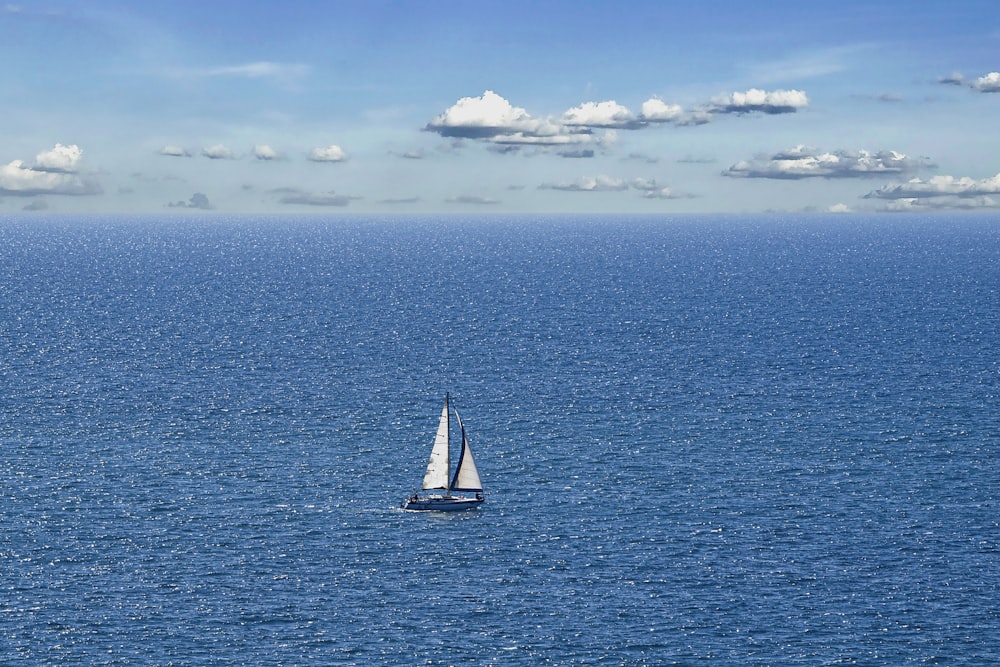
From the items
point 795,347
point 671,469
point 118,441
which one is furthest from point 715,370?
point 118,441

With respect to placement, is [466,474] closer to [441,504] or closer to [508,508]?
[441,504]

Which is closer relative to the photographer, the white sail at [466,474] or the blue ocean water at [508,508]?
the blue ocean water at [508,508]

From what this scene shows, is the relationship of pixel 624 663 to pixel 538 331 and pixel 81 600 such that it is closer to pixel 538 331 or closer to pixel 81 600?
pixel 81 600

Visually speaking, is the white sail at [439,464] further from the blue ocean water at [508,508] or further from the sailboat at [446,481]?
the blue ocean water at [508,508]

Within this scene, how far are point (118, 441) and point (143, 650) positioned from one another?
46138 millimetres

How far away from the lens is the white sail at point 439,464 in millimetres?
90375

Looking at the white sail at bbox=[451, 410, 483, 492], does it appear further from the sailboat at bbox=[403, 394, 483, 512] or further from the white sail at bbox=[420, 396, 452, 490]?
the white sail at bbox=[420, 396, 452, 490]

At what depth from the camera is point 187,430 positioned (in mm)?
109688

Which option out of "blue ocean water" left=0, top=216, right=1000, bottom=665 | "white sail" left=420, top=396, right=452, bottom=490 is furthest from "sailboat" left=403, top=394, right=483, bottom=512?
"blue ocean water" left=0, top=216, right=1000, bottom=665

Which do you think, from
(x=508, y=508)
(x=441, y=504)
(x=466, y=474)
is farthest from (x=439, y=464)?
(x=508, y=508)

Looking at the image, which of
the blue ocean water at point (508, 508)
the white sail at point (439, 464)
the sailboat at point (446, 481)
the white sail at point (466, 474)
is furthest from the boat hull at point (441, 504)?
the white sail at point (439, 464)

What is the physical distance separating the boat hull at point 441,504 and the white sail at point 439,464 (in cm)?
202

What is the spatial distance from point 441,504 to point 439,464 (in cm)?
405

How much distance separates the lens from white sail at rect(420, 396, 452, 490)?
9038cm
